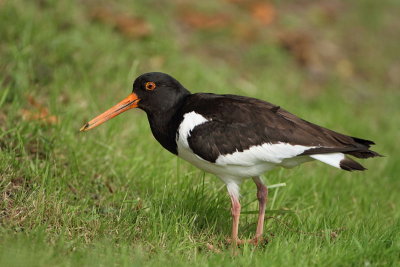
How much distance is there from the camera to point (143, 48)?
816cm

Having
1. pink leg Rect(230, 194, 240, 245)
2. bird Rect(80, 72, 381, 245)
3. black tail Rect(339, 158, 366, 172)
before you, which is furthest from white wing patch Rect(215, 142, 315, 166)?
pink leg Rect(230, 194, 240, 245)

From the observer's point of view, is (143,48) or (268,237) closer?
(268,237)

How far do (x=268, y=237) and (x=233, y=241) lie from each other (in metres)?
0.29

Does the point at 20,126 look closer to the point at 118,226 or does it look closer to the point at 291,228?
the point at 118,226

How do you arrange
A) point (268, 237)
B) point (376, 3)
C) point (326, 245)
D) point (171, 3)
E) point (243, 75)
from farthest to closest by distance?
1. point (376, 3)
2. point (171, 3)
3. point (243, 75)
4. point (268, 237)
5. point (326, 245)

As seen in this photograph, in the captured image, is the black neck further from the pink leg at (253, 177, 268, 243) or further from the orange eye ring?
the pink leg at (253, 177, 268, 243)

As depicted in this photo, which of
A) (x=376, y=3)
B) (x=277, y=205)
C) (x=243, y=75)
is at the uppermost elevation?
(x=376, y=3)

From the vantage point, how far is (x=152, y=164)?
17.7 ft

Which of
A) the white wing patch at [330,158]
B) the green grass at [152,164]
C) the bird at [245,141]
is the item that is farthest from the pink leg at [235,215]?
the white wing patch at [330,158]

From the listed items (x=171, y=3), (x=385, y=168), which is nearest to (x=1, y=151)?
(x=385, y=168)

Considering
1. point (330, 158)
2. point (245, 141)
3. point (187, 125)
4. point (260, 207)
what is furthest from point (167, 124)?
point (330, 158)

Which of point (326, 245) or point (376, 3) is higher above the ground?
point (376, 3)

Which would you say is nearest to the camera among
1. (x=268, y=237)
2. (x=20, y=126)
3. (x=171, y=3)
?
(x=268, y=237)

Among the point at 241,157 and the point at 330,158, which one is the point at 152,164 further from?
the point at 330,158
